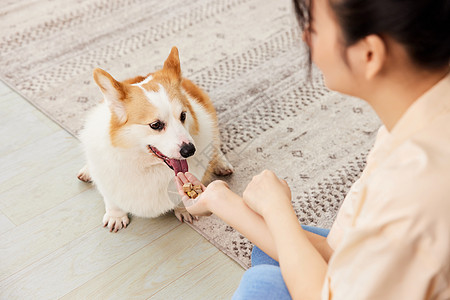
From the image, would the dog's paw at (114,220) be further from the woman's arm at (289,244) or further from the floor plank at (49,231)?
the woman's arm at (289,244)

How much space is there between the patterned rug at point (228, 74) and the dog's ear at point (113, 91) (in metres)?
0.45

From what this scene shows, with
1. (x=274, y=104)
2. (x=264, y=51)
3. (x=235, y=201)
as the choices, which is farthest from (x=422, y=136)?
(x=264, y=51)

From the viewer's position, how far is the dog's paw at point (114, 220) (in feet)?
4.77

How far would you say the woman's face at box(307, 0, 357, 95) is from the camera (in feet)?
1.90

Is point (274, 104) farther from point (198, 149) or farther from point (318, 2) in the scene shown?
point (318, 2)

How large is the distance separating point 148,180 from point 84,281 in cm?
35

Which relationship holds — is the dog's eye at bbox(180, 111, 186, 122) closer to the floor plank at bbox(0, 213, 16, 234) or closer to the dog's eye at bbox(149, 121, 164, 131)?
the dog's eye at bbox(149, 121, 164, 131)

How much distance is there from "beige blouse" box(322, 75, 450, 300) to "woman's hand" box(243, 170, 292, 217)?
21 centimetres

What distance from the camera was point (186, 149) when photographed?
125 centimetres

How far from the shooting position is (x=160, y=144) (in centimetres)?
127

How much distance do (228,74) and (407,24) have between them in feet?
5.11

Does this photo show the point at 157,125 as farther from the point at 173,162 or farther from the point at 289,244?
the point at 289,244

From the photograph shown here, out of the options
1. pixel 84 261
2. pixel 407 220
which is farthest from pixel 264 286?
pixel 84 261

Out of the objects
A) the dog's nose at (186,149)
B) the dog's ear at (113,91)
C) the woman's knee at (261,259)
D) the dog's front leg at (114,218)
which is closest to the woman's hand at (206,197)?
the woman's knee at (261,259)
